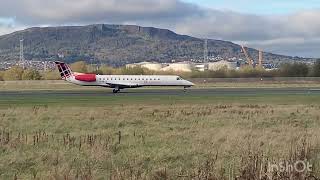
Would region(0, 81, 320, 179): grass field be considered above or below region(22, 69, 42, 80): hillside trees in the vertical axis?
above

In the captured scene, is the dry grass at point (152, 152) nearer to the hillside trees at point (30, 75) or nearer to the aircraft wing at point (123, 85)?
the aircraft wing at point (123, 85)

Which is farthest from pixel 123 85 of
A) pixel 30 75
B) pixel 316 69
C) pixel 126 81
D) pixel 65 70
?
pixel 30 75

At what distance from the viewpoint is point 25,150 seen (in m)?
14.2

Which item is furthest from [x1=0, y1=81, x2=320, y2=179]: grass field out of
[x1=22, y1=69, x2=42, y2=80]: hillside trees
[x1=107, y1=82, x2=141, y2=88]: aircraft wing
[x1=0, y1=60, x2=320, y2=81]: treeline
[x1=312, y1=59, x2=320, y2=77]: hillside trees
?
[x1=22, y1=69, x2=42, y2=80]: hillside trees

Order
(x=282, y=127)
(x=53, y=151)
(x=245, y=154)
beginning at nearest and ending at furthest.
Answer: (x=245, y=154) → (x=53, y=151) → (x=282, y=127)

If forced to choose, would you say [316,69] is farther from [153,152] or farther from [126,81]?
[153,152]

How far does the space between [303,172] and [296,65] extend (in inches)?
5258

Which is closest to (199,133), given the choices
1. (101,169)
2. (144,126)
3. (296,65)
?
(144,126)

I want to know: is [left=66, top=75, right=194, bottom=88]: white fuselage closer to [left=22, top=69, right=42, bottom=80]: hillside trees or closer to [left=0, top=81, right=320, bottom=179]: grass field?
[left=0, top=81, right=320, bottom=179]: grass field

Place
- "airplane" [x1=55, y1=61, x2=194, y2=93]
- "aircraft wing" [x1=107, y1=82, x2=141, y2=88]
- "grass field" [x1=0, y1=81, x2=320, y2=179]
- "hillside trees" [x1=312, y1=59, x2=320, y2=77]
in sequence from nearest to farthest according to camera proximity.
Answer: "grass field" [x1=0, y1=81, x2=320, y2=179], "aircraft wing" [x1=107, y1=82, x2=141, y2=88], "airplane" [x1=55, y1=61, x2=194, y2=93], "hillside trees" [x1=312, y1=59, x2=320, y2=77]

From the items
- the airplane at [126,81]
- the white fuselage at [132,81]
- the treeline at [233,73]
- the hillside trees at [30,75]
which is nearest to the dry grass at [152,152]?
the white fuselage at [132,81]

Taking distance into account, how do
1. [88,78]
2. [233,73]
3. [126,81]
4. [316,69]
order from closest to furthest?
[126,81], [88,78], [316,69], [233,73]

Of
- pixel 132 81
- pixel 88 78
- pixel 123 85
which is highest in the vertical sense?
pixel 88 78

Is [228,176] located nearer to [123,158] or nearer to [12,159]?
[123,158]
